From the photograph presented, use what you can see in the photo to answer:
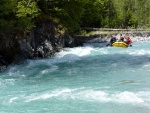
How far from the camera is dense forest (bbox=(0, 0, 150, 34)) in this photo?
26.6 metres

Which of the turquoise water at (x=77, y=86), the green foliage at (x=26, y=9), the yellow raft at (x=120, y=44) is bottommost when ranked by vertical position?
the yellow raft at (x=120, y=44)

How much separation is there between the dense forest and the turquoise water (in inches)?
133

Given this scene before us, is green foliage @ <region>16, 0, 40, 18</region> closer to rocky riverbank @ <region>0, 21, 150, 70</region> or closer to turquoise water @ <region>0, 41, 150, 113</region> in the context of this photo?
rocky riverbank @ <region>0, 21, 150, 70</region>

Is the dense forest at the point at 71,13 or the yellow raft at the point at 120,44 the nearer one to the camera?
the dense forest at the point at 71,13

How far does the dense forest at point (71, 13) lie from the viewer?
26.6 m

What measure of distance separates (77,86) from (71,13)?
21157 mm

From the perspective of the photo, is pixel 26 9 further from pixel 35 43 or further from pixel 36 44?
pixel 36 44

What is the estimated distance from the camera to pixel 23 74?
73.6 ft

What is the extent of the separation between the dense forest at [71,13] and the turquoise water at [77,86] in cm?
339

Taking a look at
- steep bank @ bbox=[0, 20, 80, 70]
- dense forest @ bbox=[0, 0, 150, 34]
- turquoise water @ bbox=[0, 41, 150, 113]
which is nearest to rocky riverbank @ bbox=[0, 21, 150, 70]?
steep bank @ bbox=[0, 20, 80, 70]

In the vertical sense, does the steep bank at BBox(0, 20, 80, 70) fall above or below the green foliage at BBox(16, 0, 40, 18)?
below

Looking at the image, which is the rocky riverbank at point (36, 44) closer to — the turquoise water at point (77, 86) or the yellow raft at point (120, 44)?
the turquoise water at point (77, 86)

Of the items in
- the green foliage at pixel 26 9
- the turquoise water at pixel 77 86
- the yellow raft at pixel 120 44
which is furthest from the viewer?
the yellow raft at pixel 120 44

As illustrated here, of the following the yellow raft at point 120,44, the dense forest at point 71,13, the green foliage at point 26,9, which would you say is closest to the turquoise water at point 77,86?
the dense forest at point 71,13
